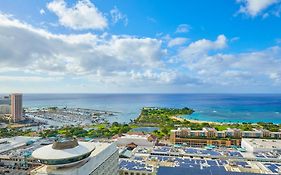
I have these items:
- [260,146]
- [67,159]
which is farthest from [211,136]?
[67,159]

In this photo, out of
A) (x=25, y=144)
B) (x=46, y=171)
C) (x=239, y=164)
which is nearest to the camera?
(x=46, y=171)

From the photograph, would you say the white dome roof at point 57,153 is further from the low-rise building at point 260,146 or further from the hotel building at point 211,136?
the hotel building at point 211,136

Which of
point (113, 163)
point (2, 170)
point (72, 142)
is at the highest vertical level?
point (72, 142)

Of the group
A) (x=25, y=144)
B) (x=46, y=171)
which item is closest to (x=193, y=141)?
(x=25, y=144)

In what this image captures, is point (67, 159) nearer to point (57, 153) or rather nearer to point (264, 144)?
point (57, 153)

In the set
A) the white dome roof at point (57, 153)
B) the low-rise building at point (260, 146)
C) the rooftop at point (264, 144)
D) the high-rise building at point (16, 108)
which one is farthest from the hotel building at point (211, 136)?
the high-rise building at point (16, 108)

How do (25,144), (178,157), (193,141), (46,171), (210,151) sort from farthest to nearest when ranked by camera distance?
(193,141) < (25,144) < (210,151) < (178,157) < (46,171)

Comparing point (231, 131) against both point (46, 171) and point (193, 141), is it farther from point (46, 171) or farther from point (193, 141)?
point (46, 171)

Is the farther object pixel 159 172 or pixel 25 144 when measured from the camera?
pixel 25 144
